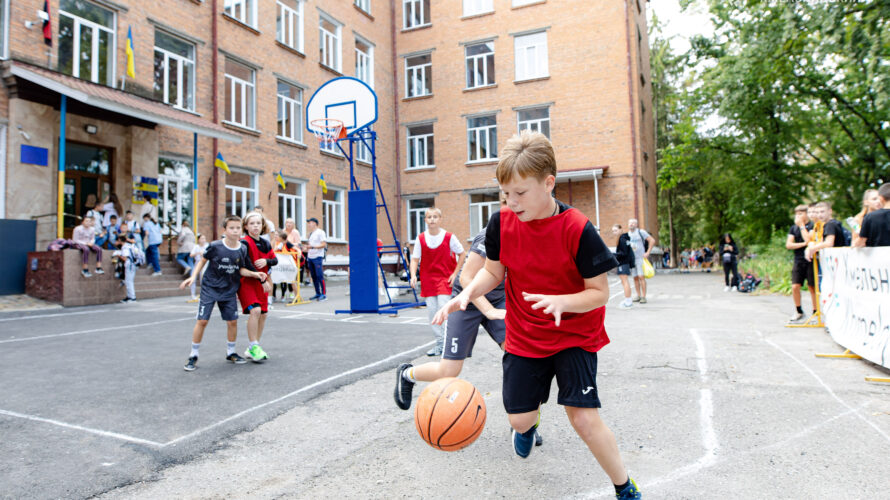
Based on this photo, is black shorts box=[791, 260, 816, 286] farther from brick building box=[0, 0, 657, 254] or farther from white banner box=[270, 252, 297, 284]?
brick building box=[0, 0, 657, 254]

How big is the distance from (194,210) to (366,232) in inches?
341

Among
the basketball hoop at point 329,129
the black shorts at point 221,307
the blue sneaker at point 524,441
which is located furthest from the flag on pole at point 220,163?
the blue sneaker at point 524,441

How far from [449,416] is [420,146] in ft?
87.3

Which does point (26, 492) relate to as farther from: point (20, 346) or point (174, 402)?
point (20, 346)

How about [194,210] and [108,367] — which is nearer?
[108,367]

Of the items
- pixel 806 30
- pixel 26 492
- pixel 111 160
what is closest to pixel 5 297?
pixel 111 160

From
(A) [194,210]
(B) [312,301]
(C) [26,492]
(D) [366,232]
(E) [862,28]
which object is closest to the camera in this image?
(C) [26,492]

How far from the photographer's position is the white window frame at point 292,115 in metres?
21.7

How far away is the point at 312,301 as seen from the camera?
1445cm

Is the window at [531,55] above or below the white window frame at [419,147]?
above

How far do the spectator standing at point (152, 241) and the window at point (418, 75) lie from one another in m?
16.9

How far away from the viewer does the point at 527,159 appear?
2617 mm

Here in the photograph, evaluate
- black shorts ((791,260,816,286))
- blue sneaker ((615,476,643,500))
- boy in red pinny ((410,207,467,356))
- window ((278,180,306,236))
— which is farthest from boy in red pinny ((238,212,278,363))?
window ((278,180,306,236))

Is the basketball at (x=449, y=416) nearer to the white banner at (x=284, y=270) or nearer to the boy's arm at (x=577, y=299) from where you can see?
the boy's arm at (x=577, y=299)
